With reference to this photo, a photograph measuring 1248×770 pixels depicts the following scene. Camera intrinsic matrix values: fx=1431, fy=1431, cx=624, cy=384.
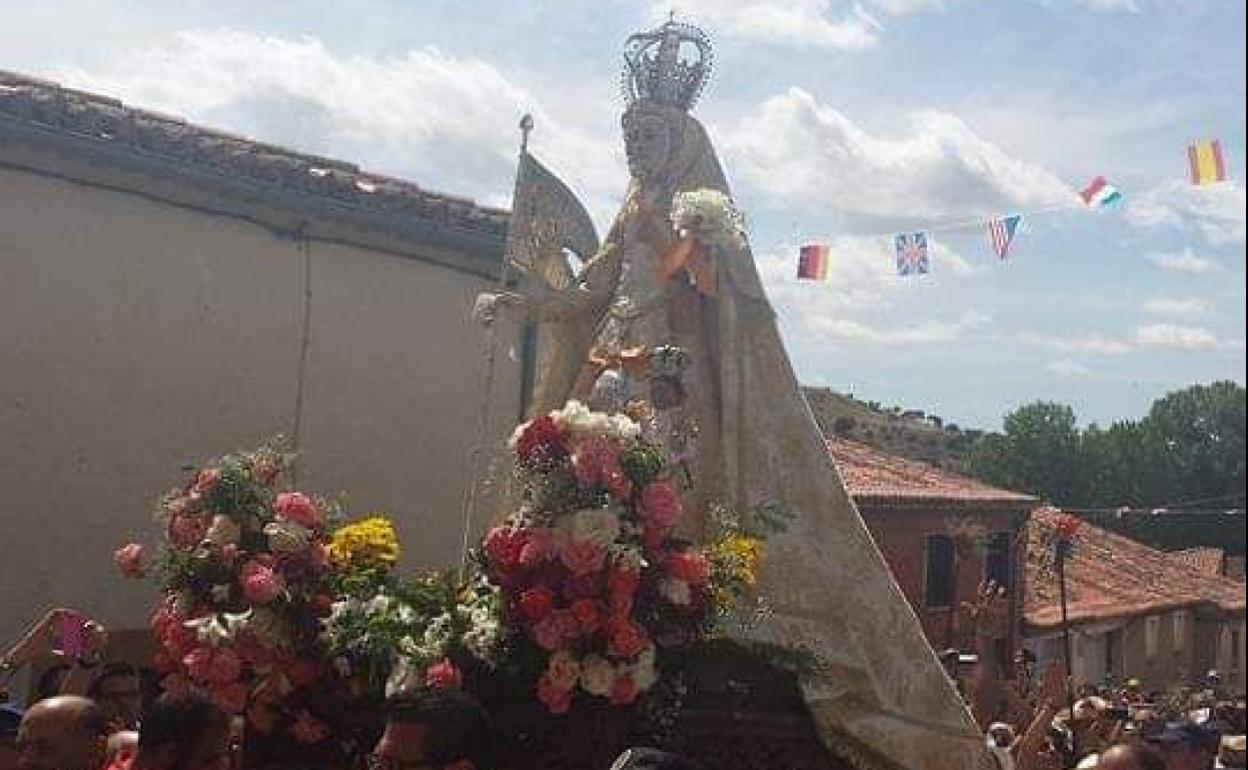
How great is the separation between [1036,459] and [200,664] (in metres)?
36.6

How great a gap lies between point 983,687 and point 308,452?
4.23m

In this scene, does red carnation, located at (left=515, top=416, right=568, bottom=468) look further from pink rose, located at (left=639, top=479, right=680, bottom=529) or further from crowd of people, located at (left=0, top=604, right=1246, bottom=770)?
crowd of people, located at (left=0, top=604, right=1246, bottom=770)

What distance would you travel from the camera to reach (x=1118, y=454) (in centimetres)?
3806

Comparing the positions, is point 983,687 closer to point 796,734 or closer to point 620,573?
point 796,734

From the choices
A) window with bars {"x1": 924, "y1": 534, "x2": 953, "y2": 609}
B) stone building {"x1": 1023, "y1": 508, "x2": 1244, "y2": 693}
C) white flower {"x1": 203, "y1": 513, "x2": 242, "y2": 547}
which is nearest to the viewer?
white flower {"x1": 203, "y1": 513, "x2": 242, "y2": 547}

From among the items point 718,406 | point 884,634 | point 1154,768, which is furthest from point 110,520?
point 1154,768

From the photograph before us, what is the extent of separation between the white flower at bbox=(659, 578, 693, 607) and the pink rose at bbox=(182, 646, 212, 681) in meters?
1.61

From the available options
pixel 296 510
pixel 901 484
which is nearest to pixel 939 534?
pixel 901 484

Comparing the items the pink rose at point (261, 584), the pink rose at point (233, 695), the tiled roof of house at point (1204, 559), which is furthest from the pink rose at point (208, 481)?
the tiled roof of house at point (1204, 559)

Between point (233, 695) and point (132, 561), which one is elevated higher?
point (132, 561)

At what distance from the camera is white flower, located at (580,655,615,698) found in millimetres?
4105

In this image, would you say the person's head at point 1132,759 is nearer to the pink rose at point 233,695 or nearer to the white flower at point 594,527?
the white flower at point 594,527

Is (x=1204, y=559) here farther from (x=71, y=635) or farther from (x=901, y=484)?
(x=71, y=635)

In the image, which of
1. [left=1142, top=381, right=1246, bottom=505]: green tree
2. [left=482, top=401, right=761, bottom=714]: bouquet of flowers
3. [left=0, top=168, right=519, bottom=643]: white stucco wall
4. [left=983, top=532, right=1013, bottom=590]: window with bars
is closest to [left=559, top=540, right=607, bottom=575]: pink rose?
[left=482, top=401, right=761, bottom=714]: bouquet of flowers
